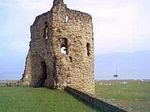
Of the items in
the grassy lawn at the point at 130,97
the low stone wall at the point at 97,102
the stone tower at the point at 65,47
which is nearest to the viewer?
the low stone wall at the point at 97,102

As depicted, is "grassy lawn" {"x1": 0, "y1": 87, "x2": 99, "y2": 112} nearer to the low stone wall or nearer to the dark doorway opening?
the low stone wall

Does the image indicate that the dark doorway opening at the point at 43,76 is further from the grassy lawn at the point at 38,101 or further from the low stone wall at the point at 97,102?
the low stone wall at the point at 97,102

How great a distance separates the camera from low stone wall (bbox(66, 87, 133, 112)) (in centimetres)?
1595

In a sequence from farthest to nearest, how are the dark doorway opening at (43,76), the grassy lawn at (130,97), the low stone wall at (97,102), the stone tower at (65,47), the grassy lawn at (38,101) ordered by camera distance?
the grassy lawn at (130,97) < the dark doorway opening at (43,76) < the stone tower at (65,47) < the grassy lawn at (38,101) < the low stone wall at (97,102)

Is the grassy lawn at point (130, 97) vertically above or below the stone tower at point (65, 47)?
below

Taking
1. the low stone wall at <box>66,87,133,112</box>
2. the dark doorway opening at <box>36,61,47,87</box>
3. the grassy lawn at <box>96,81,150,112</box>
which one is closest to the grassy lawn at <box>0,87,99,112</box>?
the low stone wall at <box>66,87,133,112</box>

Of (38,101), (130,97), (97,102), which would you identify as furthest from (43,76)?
(130,97)

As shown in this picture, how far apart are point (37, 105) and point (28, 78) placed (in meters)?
8.64

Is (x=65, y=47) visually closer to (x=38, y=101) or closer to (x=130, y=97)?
(x=38, y=101)

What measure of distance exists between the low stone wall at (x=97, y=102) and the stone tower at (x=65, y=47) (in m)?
1.34

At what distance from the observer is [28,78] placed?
87.2 ft

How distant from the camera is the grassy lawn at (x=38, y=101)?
56.8 feet

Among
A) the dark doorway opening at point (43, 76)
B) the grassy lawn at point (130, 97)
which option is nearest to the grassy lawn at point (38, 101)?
the dark doorway opening at point (43, 76)

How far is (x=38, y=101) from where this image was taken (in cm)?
1920
